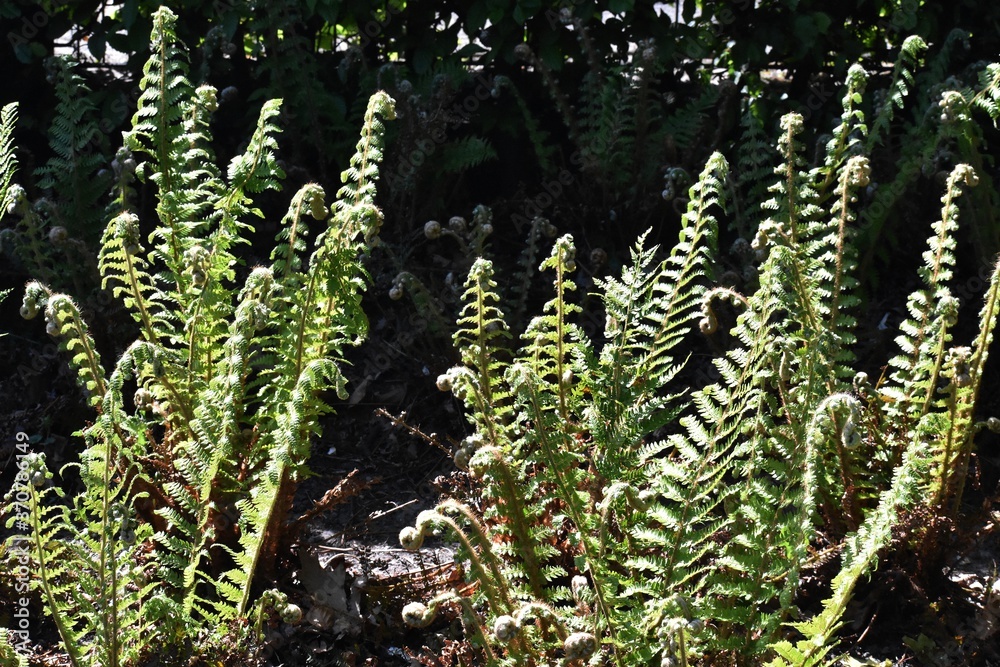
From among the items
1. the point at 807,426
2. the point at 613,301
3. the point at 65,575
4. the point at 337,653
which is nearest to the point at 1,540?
Result: the point at 65,575

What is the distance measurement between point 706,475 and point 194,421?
1.44 metres

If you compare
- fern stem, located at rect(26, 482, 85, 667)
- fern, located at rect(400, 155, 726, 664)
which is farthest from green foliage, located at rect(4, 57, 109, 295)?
fern, located at rect(400, 155, 726, 664)

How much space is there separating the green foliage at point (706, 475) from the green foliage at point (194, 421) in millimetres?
450

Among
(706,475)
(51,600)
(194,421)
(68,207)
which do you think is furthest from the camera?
(68,207)

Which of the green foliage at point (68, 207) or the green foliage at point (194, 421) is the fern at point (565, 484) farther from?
the green foliage at point (68, 207)

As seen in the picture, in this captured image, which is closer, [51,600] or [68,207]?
[51,600]

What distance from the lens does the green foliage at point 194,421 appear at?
9.21 ft

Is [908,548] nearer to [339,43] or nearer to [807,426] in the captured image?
[807,426]

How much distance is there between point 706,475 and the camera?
9.45 ft

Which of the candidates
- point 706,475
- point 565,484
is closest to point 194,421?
point 565,484

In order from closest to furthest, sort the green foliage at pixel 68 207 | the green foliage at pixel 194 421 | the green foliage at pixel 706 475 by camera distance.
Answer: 1. the green foliage at pixel 706 475
2. the green foliage at pixel 194 421
3. the green foliage at pixel 68 207

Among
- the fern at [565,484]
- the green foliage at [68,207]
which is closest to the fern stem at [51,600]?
the fern at [565,484]

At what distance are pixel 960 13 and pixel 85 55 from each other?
4293 millimetres

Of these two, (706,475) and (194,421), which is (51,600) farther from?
(706,475)
